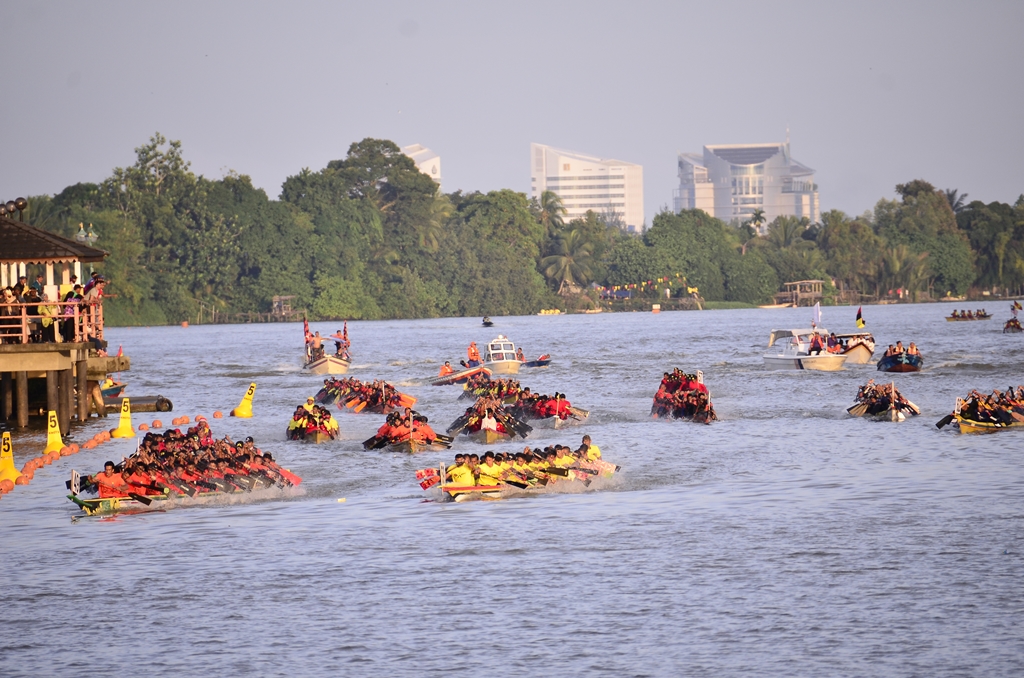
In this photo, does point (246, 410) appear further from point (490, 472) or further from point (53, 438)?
point (490, 472)

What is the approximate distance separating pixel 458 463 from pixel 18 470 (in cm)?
1283

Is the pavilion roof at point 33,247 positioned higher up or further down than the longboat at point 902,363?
higher up

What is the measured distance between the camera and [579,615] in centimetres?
1989

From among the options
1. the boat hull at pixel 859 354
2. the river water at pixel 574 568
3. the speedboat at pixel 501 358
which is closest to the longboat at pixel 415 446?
the river water at pixel 574 568

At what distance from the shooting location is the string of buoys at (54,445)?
106 ft

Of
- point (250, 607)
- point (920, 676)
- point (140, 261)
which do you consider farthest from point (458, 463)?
point (140, 261)

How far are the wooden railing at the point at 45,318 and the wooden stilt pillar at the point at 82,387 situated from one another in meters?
1.96

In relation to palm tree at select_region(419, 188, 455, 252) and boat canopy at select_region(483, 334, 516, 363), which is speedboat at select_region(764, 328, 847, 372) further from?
palm tree at select_region(419, 188, 455, 252)

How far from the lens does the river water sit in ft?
59.6

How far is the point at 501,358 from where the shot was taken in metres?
67.7

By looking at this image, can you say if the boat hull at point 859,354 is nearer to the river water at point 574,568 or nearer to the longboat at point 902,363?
the longboat at point 902,363

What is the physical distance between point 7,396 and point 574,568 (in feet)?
87.0

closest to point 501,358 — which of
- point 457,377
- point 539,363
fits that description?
point 457,377

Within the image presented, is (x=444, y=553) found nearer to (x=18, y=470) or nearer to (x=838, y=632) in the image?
(x=838, y=632)
